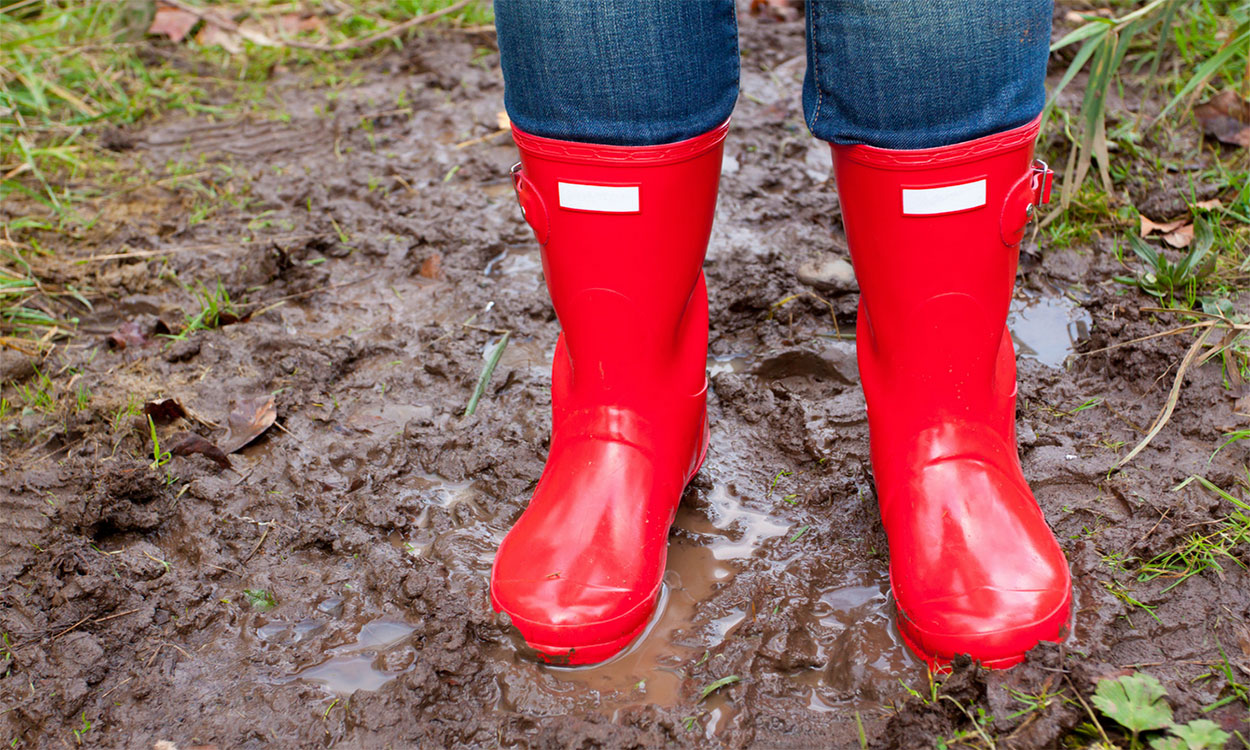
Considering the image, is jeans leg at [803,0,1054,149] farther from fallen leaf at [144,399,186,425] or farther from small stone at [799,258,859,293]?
fallen leaf at [144,399,186,425]

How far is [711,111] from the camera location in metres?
1.05

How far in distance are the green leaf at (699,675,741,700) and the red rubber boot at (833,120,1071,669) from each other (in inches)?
8.7

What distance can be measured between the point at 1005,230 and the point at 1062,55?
6.15 ft

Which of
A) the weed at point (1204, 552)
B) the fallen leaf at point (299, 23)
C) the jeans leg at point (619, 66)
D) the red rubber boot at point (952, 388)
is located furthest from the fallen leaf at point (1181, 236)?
the fallen leaf at point (299, 23)

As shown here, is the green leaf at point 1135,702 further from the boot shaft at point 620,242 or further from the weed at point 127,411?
the weed at point 127,411

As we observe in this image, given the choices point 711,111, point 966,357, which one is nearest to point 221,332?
point 711,111

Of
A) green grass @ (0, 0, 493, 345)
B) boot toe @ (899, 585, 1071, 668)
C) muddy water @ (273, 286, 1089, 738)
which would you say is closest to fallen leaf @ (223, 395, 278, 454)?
muddy water @ (273, 286, 1089, 738)

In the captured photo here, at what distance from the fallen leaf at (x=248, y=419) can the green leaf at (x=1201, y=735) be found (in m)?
1.37

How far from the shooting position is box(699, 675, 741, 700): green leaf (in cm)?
112

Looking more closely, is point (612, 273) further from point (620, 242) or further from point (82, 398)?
point (82, 398)

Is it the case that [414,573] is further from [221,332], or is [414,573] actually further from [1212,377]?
[1212,377]

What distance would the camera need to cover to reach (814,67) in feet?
3.23

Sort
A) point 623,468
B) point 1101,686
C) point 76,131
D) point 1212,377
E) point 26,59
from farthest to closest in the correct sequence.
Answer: point 26,59 < point 76,131 < point 1212,377 < point 623,468 < point 1101,686

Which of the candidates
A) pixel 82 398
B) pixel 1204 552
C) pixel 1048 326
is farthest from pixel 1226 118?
pixel 82 398
